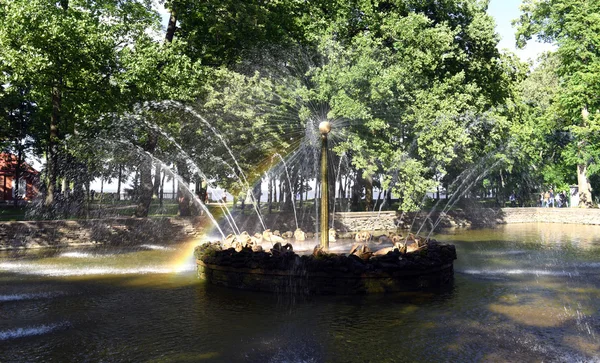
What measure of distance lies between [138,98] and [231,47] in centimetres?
786

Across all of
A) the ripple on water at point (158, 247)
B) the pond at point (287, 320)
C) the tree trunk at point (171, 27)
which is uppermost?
the tree trunk at point (171, 27)

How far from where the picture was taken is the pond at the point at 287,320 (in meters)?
7.72

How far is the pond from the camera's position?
25.3 ft

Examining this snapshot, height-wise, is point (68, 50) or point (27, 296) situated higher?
point (68, 50)

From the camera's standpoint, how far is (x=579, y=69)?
38031 mm

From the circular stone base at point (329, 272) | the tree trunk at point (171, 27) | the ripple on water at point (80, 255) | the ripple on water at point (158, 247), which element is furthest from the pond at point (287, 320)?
the tree trunk at point (171, 27)

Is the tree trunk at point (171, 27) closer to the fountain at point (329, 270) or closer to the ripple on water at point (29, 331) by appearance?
the fountain at point (329, 270)

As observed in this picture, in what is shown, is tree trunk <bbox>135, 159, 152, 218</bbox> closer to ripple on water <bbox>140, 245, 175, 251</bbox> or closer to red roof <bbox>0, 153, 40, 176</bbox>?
ripple on water <bbox>140, 245, 175, 251</bbox>

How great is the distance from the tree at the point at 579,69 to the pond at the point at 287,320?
85.0ft

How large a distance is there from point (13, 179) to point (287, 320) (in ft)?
197

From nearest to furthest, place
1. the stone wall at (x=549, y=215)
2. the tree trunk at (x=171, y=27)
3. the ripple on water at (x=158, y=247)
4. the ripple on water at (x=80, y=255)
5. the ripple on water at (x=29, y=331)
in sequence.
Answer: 1. the ripple on water at (x=29, y=331)
2. the ripple on water at (x=80, y=255)
3. the ripple on water at (x=158, y=247)
4. the tree trunk at (x=171, y=27)
5. the stone wall at (x=549, y=215)

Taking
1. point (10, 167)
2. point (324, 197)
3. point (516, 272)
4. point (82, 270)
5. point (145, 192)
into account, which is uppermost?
point (10, 167)

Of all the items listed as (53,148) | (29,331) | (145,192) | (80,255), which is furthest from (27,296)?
(145,192)

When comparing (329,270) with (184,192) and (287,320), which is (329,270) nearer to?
(287,320)
